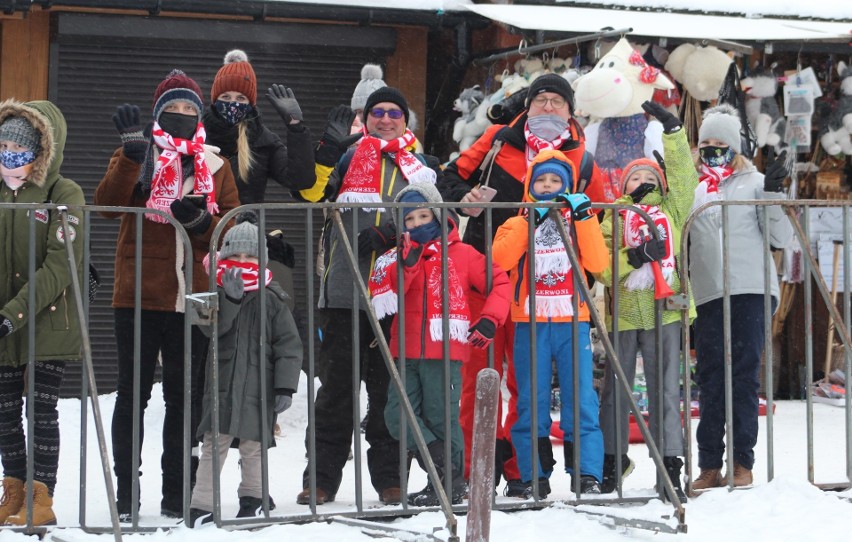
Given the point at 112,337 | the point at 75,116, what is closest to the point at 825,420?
the point at 112,337

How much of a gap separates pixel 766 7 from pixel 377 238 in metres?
5.88

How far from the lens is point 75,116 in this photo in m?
10.4

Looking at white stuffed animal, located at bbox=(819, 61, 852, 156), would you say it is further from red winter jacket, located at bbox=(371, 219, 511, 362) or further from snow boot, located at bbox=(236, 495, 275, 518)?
snow boot, located at bbox=(236, 495, 275, 518)


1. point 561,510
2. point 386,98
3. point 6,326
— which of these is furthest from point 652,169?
point 6,326

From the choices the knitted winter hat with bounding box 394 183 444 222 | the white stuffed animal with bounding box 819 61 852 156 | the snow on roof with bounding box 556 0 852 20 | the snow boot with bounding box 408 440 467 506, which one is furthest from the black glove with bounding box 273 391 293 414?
the white stuffed animal with bounding box 819 61 852 156

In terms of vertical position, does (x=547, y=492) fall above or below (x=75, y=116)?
below

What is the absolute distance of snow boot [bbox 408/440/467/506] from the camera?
6453mm

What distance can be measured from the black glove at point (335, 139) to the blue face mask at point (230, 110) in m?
0.41

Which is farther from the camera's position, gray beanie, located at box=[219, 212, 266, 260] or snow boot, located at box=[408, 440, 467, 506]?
snow boot, located at box=[408, 440, 467, 506]

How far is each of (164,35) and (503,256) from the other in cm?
473

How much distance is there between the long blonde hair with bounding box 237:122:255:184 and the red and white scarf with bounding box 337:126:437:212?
47 cm

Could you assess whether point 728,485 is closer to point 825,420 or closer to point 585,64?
point 825,420

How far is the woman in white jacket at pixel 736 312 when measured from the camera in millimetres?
7105

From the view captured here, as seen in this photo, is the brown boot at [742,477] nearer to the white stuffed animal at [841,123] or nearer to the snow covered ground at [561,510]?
the snow covered ground at [561,510]
